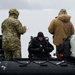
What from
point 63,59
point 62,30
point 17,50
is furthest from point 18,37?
point 63,59

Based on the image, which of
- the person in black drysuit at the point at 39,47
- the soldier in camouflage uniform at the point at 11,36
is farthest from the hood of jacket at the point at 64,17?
the soldier in camouflage uniform at the point at 11,36

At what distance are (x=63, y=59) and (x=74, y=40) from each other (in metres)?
0.57

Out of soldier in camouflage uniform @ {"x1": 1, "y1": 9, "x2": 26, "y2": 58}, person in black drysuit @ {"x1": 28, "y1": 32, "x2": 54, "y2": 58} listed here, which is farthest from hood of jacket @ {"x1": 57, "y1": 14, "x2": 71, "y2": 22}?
soldier in camouflage uniform @ {"x1": 1, "y1": 9, "x2": 26, "y2": 58}

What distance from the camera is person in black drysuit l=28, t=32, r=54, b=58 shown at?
14072 millimetres

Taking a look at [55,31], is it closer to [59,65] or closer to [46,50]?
[46,50]

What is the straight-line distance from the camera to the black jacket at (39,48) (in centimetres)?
1407

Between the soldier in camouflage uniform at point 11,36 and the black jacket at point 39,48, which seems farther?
the black jacket at point 39,48

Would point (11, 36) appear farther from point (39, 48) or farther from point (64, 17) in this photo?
point (64, 17)

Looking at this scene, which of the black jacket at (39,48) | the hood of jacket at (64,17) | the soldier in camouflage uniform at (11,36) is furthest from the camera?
the black jacket at (39,48)

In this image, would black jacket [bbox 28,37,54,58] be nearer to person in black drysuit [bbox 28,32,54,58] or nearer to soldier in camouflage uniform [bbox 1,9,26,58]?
person in black drysuit [bbox 28,32,54,58]

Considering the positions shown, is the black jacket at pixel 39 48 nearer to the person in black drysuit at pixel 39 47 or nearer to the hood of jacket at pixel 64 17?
the person in black drysuit at pixel 39 47

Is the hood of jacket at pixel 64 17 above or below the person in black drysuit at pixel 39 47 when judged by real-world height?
above

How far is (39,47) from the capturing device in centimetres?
1409

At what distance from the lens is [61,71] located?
37.1 ft
